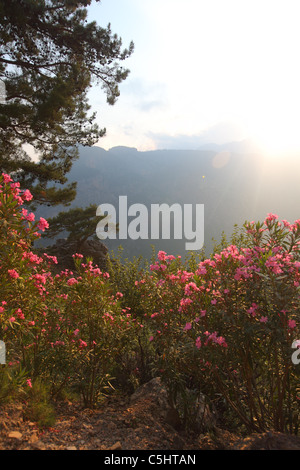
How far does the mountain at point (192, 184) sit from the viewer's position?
315 ft

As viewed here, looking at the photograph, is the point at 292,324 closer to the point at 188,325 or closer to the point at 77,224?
the point at 188,325

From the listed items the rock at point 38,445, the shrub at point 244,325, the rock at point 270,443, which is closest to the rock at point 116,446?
the rock at point 38,445

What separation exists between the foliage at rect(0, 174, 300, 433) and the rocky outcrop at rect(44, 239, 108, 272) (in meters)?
11.0

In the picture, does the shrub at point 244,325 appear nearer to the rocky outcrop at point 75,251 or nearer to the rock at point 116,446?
the rock at point 116,446

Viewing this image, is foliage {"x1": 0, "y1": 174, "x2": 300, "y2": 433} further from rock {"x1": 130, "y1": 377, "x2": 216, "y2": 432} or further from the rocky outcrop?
the rocky outcrop

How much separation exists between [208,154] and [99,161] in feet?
185

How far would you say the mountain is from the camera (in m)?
96.0

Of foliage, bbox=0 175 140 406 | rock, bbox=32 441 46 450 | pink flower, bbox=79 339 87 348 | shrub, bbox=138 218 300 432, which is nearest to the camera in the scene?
rock, bbox=32 441 46 450

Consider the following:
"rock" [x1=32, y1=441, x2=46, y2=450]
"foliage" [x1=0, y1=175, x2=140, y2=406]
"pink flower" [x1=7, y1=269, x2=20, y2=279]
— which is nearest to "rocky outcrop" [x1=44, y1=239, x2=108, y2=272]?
"foliage" [x1=0, y1=175, x2=140, y2=406]

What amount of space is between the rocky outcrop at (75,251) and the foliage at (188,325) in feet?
36.1

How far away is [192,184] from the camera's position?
5162 inches

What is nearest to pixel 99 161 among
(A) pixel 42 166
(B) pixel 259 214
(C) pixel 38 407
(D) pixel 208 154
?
(D) pixel 208 154

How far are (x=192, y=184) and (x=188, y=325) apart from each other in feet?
432
